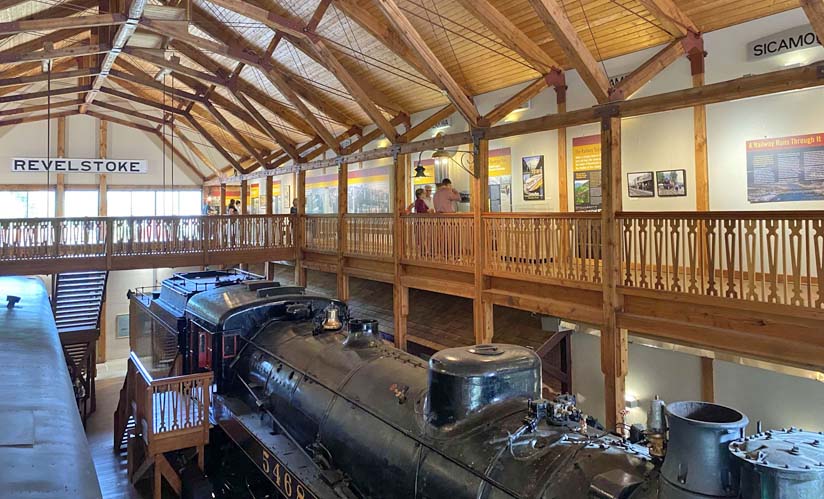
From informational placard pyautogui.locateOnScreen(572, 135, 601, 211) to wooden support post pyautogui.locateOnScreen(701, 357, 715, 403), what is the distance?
9.49 feet

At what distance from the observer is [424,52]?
7.88 metres

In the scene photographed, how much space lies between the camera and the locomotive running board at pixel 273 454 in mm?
3887

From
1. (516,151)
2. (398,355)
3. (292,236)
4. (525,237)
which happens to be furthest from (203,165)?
(398,355)

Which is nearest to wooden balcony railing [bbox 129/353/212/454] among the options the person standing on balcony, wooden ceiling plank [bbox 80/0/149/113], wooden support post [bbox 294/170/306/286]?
the person standing on balcony

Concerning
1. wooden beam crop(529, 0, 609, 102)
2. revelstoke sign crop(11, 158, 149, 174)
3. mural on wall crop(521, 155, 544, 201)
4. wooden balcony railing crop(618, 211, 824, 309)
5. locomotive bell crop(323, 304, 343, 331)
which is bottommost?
locomotive bell crop(323, 304, 343, 331)

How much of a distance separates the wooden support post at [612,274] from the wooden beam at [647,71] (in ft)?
1.03

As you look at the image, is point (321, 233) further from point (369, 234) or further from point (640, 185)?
point (640, 185)

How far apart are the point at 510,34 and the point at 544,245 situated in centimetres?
319

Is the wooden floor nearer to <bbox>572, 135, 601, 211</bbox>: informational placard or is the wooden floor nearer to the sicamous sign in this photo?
<bbox>572, 135, 601, 211</bbox>: informational placard

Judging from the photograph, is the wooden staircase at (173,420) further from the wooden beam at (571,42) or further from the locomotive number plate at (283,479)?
the wooden beam at (571,42)

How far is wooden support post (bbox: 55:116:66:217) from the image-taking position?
1777 cm

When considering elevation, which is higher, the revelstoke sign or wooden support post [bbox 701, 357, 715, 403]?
the revelstoke sign

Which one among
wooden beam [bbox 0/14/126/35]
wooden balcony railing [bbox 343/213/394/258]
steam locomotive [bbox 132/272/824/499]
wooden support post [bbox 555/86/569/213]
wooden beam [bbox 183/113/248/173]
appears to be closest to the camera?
steam locomotive [bbox 132/272/824/499]

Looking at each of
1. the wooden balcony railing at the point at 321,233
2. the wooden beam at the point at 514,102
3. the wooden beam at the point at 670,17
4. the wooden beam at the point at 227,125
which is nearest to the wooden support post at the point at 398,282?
the wooden beam at the point at 514,102
